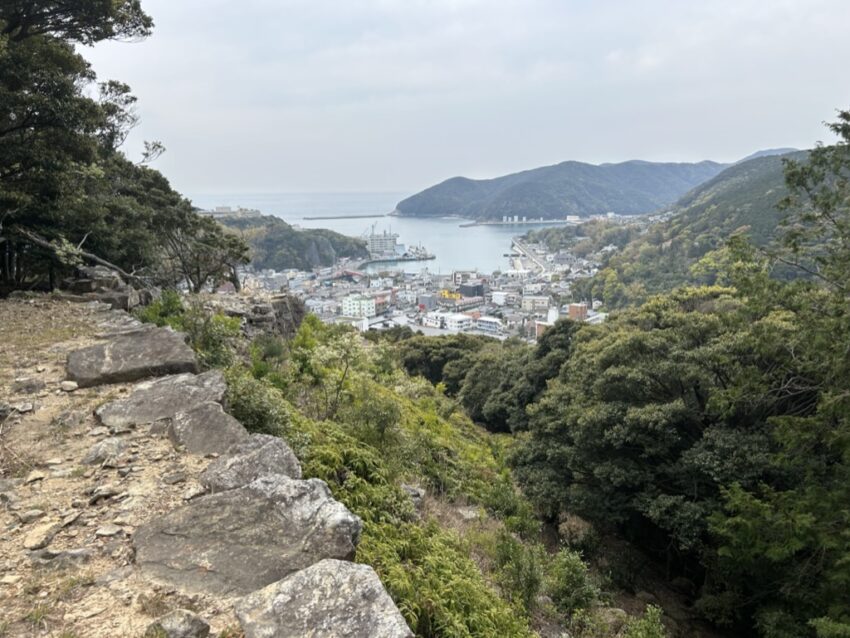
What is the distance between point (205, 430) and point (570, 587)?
13.3 ft

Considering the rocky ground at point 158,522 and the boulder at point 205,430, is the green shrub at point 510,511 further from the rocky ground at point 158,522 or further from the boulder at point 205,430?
the rocky ground at point 158,522

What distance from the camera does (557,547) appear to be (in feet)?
27.3

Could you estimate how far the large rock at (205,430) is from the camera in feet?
9.75

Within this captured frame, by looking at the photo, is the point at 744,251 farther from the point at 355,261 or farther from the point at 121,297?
the point at 355,261

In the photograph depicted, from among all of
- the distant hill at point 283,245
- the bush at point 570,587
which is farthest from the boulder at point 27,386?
the distant hill at point 283,245

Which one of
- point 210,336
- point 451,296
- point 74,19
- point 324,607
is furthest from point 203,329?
point 451,296

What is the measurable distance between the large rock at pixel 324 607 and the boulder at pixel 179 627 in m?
0.12

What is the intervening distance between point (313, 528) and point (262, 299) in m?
10.8

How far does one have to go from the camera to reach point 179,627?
1.69 meters

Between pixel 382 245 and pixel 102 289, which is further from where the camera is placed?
pixel 382 245

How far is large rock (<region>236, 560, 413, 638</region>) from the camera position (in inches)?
65.1

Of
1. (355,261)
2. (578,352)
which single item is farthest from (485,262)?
(578,352)

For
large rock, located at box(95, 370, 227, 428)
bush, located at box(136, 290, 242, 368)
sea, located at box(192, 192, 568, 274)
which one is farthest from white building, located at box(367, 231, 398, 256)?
large rock, located at box(95, 370, 227, 428)

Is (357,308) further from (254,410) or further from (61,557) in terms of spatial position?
(61,557)
